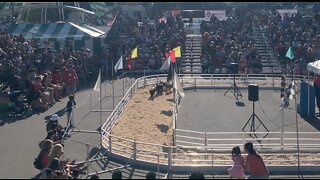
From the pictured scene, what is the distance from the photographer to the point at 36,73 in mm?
27750

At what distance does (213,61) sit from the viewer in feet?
122

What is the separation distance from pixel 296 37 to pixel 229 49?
5.40 metres

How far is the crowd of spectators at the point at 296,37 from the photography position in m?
36.8

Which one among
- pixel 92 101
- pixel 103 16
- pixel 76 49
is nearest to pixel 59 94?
pixel 92 101

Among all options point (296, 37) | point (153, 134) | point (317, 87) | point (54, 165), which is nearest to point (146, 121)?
point (153, 134)

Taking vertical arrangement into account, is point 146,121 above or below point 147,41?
below

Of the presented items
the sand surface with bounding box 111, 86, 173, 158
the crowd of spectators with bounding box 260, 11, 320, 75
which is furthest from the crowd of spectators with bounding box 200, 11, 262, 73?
the sand surface with bounding box 111, 86, 173, 158

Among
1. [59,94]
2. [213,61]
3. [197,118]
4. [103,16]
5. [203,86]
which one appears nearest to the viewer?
[197,118]

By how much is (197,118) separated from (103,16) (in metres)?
34.8

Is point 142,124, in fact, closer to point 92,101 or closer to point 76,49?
point 92,101

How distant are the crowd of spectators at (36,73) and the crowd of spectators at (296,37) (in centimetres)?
1194

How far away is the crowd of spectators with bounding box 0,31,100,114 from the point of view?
25656mm

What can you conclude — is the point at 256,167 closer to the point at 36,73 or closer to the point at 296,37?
the point at 36,73

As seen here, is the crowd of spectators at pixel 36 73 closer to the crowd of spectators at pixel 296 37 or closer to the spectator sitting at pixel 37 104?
the spectator sitting at pixel 37 104
